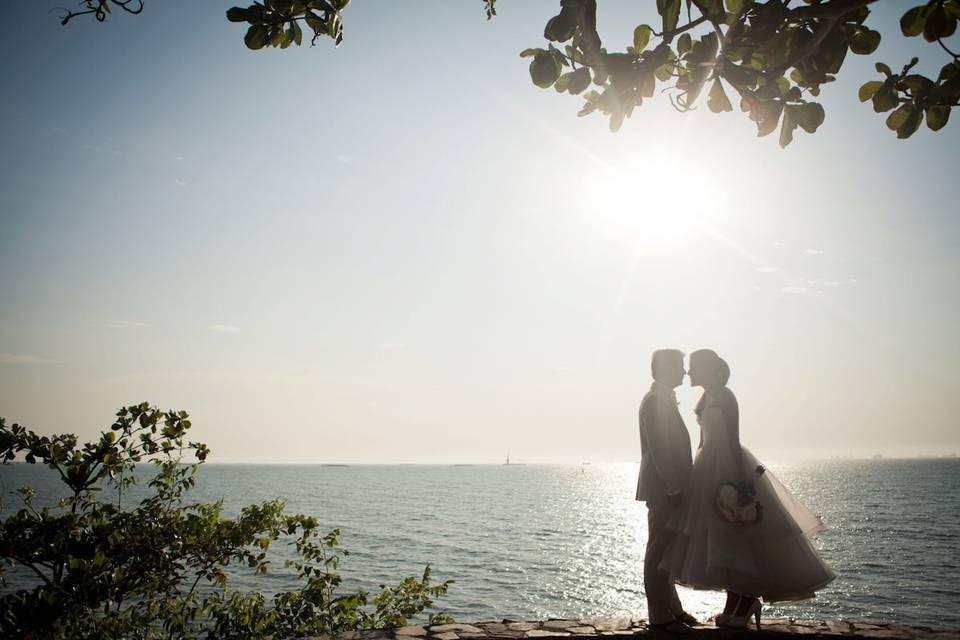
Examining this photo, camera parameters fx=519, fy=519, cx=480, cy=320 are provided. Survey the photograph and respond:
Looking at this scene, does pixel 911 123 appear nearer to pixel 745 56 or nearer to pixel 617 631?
pixel 745 56

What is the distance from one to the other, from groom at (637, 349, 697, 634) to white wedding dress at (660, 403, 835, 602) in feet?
0.41

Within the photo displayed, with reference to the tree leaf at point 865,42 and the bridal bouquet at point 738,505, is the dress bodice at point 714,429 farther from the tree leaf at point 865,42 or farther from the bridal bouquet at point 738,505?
the tree leaf at point 865,42

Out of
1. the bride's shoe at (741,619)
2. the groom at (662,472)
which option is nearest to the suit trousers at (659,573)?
the groom at (662,472)

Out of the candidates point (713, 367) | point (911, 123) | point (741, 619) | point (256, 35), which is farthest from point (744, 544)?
point (256, 35)

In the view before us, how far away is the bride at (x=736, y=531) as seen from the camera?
502cm

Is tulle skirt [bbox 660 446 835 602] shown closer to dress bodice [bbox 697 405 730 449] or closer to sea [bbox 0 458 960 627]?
dress bodice [bbox 697 405 730 449]

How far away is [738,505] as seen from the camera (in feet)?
16.6

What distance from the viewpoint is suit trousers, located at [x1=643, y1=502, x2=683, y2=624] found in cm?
537

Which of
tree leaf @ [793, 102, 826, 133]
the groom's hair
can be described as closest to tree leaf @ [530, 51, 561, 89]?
tree leaf @ [793, 102, 826, 133]

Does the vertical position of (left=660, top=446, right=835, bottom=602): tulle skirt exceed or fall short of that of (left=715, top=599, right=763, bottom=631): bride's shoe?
it exceeds it

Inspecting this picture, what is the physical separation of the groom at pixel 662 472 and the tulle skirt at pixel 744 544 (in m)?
0.13

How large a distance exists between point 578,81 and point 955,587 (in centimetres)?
4298

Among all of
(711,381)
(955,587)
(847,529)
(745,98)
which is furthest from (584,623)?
(847,529)

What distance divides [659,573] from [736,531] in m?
0.91
